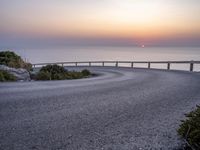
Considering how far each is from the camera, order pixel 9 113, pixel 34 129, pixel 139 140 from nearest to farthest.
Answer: pixel 139 140, pixel 34 129, pixel 9 113

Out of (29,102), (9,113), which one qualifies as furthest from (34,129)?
(29,102)

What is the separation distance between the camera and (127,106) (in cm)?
824

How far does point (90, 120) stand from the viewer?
646 centimetres

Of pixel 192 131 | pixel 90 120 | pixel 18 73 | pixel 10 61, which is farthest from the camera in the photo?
pixel 10 61

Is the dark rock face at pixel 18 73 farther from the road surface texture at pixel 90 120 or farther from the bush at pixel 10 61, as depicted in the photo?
the road surface texture at pixel 90 120

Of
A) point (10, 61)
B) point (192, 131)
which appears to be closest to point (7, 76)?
point (10, 61)

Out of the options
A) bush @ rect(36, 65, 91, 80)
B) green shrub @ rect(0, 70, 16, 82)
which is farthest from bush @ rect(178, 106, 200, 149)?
bush @ rect(36, 65, 91, 80)

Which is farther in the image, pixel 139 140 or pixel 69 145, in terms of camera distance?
pixel 139 140

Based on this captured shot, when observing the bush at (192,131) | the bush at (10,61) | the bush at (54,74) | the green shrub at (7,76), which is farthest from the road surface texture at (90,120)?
the bush at (10,61)

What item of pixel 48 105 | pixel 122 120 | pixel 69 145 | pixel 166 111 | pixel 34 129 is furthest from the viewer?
pixel 48 105

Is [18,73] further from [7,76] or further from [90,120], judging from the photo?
[90,120]

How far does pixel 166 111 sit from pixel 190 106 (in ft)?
4.26

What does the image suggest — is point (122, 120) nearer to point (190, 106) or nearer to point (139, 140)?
point (139, 140)

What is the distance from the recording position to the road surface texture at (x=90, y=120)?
486 cm
